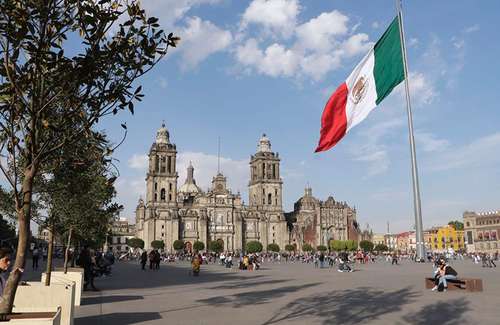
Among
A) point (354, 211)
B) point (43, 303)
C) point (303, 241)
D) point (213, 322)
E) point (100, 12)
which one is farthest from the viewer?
point (354, 211)

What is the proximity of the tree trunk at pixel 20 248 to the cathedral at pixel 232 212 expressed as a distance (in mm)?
102448

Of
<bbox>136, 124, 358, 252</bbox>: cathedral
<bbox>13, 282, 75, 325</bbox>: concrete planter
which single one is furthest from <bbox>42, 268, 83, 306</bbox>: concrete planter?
<bbox>136, 124, 358, 252</bbox>: cathedral

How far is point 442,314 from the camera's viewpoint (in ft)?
38.8

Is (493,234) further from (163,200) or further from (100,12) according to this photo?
(100,12)

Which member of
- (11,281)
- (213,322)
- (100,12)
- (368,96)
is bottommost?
(213,322)

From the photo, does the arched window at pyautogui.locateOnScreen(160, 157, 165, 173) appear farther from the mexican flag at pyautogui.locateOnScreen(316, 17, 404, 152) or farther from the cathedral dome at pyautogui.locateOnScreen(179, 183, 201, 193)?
the mexican flag at pyautogui.locateOnScreen(316, 17, 404, 152)

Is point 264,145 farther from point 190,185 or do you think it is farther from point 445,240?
point 445,240

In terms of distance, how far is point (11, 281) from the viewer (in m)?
6.96

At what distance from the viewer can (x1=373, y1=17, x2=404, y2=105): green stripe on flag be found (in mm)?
14422

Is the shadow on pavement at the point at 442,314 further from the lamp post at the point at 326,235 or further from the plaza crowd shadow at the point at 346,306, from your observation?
the lamp post at the point at 326,235

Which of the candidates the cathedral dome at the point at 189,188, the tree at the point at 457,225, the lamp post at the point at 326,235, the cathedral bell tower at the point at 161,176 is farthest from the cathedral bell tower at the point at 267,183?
the tree at the point at 457,225

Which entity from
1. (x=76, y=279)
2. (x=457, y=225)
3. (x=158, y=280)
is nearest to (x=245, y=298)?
(x=76, y=279)

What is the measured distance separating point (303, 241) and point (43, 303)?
11560 centimetres

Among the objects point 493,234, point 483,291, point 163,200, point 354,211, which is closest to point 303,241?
point 354,211
